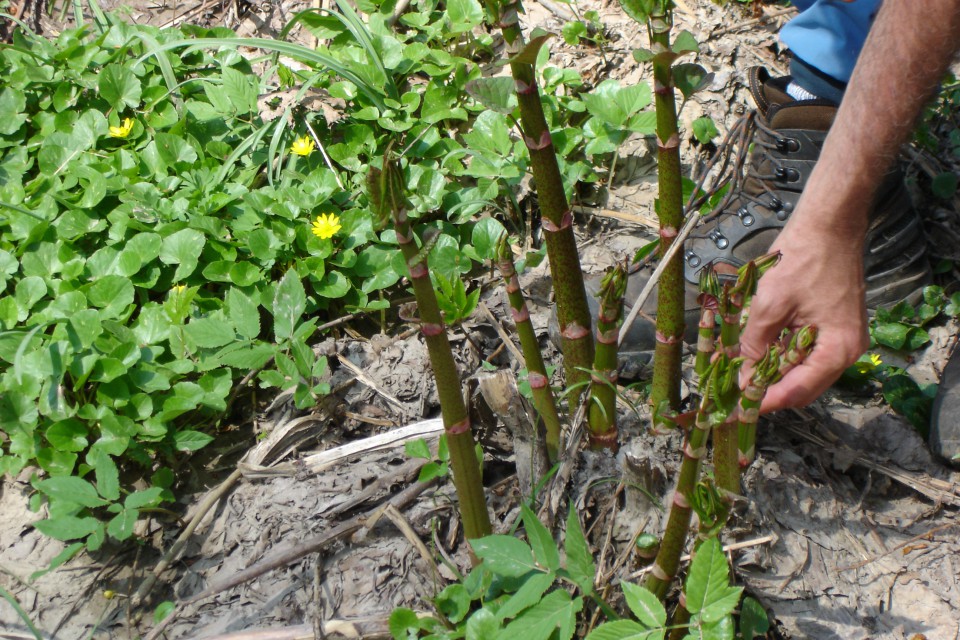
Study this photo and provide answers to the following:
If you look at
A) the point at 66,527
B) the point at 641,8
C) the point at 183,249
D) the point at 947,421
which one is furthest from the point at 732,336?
the point at 183,249

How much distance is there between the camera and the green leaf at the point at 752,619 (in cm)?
146

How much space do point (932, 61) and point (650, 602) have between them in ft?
3.45

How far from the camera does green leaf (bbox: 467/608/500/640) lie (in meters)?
1.35

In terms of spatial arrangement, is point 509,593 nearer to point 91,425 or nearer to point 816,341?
point 816,341

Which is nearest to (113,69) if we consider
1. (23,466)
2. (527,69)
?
(23,466)

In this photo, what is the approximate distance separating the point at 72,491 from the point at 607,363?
124 cm

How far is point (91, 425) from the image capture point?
2064 millimetres

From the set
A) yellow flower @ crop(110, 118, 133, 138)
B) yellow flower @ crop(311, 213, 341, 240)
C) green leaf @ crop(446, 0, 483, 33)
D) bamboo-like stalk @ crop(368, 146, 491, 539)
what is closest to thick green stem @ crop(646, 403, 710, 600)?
bamboo-like stalk @ crop(368, 146, 491, 539)

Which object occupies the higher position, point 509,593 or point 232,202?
point 232,202

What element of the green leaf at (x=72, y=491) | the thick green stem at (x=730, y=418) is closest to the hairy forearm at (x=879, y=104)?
the thick green stem at (x=730, y=418)

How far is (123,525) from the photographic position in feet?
5.79

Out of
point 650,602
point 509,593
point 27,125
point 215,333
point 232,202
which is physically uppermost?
point 27,125

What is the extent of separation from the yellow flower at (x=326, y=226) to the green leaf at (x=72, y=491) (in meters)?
0.99

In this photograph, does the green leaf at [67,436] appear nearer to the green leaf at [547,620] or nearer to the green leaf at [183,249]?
the green leaf at [183,249]
